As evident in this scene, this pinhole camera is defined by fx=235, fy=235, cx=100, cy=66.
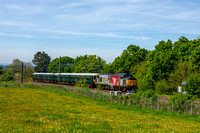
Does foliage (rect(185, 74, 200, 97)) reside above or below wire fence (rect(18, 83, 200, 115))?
above

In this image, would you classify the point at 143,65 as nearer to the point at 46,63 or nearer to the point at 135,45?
the point at 135,45

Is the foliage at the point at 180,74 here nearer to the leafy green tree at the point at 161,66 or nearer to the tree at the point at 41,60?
the leafy green tree at the point at 161,66

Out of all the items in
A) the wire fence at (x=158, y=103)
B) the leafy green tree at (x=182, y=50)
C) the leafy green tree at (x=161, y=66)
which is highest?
the leafy green tree at (x=182, y=50)

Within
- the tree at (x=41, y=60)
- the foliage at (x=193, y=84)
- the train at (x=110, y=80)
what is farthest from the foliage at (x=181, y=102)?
the tree at (x=41, y=60)

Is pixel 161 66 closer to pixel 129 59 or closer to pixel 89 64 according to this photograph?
pixel 129 59

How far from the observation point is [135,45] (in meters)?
78.6

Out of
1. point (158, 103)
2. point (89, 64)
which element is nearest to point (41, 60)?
point (89, 64)

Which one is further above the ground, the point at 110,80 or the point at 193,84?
the point at 110,80

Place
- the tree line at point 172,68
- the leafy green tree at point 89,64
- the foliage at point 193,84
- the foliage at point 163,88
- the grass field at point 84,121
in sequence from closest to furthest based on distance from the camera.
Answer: the grass field at point 84,121, the foliage at point 193,84, the tree line at point 172,68, the foliage at point 163,88, the leafy green tree at point 89,64

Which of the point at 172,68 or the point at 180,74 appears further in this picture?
the point at 172,68

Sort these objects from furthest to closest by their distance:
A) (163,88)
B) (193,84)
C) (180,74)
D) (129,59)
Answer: (129,59), (163,88), (180,74), (193,84)

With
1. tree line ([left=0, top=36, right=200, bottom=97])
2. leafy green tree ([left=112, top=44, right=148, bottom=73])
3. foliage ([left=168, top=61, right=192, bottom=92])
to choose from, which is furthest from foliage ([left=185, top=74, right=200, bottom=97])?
leafy green tree ([left=112, top=44, right=148, bottom=73])

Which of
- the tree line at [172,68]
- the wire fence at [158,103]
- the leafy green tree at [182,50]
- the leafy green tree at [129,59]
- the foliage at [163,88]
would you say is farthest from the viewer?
the leafy green tree at [129,59]

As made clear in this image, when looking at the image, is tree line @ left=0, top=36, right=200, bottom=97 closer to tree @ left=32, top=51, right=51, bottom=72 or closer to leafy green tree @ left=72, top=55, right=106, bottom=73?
leafy green tree @ left=72, top=55, right=106, bottom=73
